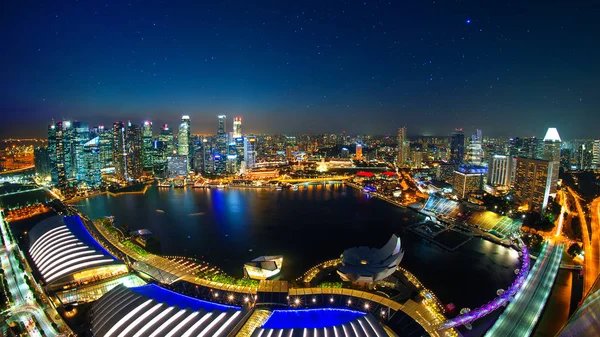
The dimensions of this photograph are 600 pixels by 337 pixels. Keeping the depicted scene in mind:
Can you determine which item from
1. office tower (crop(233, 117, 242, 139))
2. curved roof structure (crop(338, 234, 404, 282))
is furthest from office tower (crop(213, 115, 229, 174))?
curved roof structure (crop(338, 234, 404, 282))

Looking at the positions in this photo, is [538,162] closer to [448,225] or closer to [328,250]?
[448,225]

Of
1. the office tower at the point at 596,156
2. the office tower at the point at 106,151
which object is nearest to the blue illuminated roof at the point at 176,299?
the office tower at the point at 106,151

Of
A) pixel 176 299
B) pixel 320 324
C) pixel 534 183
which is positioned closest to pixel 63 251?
pixel 176 299

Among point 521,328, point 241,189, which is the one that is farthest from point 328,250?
point 241,189

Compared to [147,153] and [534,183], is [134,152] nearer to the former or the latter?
[147,153]

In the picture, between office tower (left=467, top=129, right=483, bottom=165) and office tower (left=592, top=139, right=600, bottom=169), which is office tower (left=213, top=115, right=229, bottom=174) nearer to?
office tower (left=467, top=129, right=483, bottom=165)
